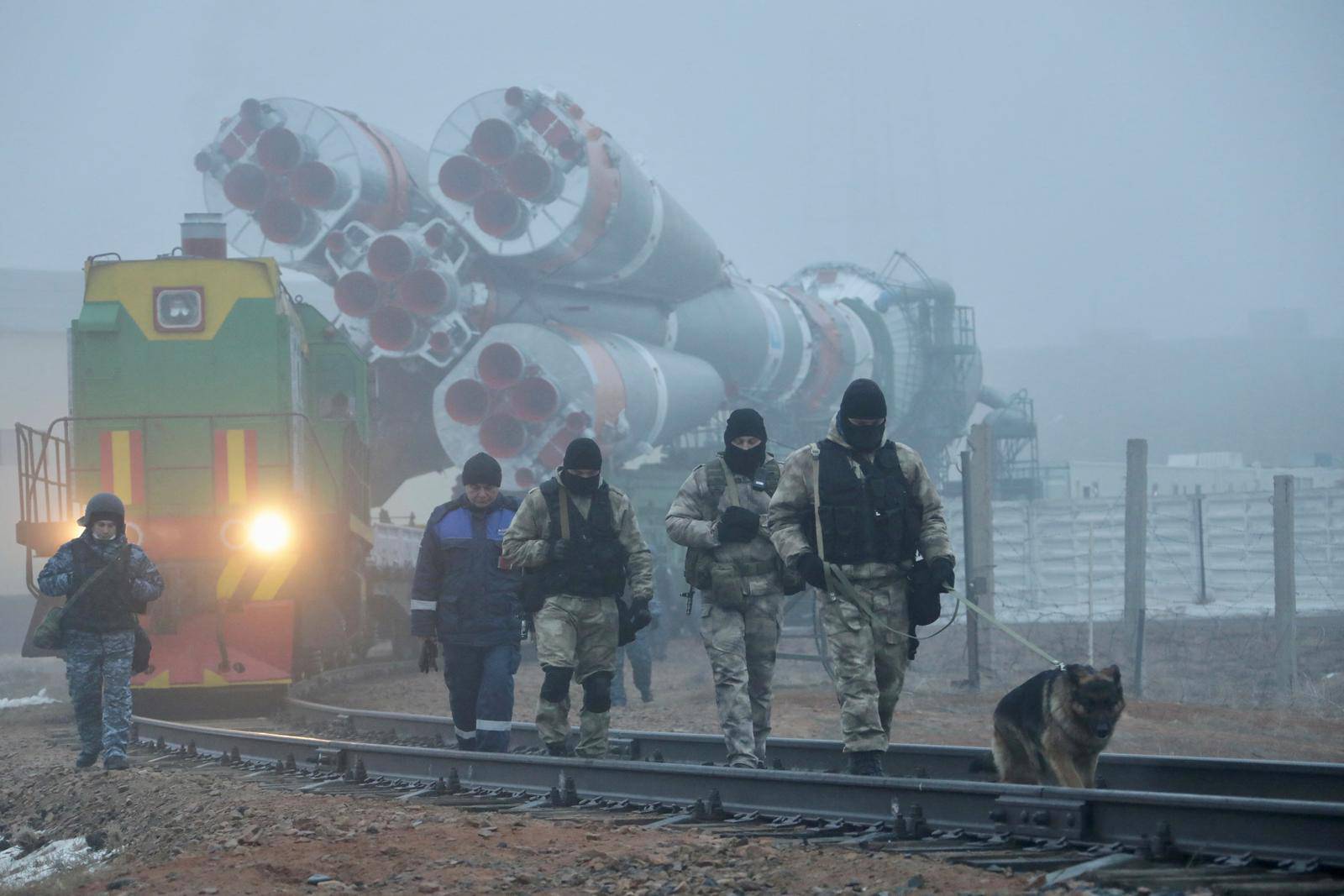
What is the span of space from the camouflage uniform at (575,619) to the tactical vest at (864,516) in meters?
1.17

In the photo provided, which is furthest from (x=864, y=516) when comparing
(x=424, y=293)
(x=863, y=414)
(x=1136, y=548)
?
(x=424, y=293)

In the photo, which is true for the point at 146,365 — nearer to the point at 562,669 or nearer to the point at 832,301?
the point at 562,669

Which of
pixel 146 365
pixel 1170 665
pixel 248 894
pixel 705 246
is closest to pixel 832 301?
pixel 705 246

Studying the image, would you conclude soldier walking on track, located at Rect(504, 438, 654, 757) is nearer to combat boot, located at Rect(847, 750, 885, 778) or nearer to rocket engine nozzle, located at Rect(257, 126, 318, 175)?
combat boot, located at Rect(847, 750, 885, 778)

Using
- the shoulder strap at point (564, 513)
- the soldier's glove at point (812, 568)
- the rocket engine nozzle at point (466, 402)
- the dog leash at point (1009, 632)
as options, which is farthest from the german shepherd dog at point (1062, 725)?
the rocket engine nozzle at point (466, 402)

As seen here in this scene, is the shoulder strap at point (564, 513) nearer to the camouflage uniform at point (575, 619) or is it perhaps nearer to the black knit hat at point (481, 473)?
the camouflage uniform at point (575, 619)

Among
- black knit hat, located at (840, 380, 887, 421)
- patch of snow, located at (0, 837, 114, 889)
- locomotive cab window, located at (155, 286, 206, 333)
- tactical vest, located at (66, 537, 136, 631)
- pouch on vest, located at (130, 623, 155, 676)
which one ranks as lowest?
patch of snow, located at (0, 837, 114, 889)

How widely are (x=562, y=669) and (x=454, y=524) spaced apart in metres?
1.18

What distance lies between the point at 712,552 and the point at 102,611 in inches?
143

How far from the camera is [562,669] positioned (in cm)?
725

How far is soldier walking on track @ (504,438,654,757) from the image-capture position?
729 cm

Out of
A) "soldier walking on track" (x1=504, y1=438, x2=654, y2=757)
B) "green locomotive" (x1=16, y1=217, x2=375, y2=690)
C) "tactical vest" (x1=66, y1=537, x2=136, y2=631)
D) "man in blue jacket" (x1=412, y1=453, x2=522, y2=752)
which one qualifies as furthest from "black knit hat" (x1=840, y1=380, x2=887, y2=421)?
"green locomotive" (x1=16, y1=217, x2=375, y2=690)

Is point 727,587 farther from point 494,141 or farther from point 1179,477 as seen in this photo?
point 1179,477

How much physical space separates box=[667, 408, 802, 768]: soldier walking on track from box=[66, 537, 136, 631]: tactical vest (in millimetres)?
3325
